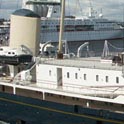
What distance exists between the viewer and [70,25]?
16112 centimetres

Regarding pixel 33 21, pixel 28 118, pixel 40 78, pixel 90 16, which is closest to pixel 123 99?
pixel 28 118

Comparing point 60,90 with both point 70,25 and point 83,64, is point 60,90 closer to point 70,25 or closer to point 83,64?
point 83,64

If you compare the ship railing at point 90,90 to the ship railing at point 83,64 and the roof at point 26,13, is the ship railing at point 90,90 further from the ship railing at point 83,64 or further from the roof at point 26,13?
the roof at point 26,13

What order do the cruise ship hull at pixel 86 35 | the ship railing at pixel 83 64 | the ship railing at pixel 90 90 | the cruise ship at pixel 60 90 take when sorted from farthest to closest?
1. the cruise ship hull at pixel 86 35
2. the ship railing at pixel 83 64
3. the ship railing at pixel 90 90
4. the cruise ship at pixel 60 90

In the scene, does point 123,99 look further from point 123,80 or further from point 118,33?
point 118,33

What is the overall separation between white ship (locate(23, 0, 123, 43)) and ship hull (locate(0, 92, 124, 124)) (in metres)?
122

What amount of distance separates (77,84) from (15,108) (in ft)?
14.5

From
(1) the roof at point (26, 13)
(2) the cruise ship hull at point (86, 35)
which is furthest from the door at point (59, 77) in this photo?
(2) the cruise ship hull at point (86, 35)

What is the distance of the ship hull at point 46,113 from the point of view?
23.5 metres

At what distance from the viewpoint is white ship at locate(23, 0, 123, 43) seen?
515 ft

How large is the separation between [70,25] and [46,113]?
135816 millimetres

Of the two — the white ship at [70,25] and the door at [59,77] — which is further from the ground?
the white ship at [70,25]

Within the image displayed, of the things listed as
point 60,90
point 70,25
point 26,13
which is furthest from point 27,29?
point 70,25

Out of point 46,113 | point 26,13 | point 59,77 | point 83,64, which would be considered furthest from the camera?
point 26,13
